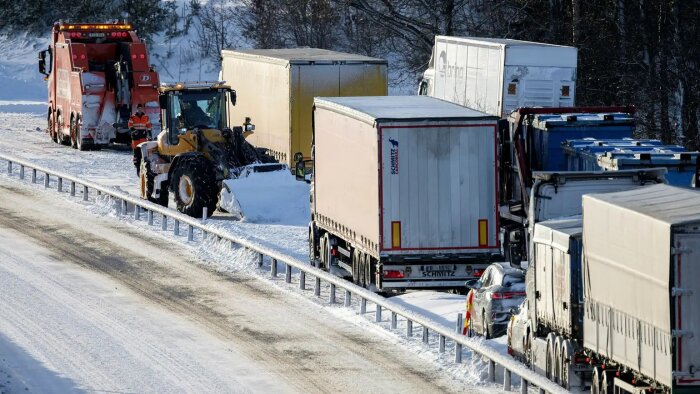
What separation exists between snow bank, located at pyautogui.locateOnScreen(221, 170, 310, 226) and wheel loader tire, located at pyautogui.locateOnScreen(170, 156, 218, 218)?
Result: 12.3 inches

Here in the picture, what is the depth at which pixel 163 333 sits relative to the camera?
20078 millimetres

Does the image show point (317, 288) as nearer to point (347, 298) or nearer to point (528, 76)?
point (347, 298)

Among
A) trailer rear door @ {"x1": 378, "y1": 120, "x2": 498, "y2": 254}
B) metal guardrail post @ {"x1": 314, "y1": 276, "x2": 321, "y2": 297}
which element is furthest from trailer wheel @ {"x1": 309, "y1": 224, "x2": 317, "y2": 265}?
trailer rear door @ {"x1": 378, "y1": 120, "x2": 498, "y2": 254}

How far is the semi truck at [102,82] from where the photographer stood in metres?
41.2

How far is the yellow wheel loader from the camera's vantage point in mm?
30141

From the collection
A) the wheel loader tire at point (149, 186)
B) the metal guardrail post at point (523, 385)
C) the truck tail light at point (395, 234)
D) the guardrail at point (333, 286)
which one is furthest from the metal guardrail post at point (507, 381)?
the wheel loader tire at point (149, 186)

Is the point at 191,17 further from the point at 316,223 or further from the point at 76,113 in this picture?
the point at 316,223

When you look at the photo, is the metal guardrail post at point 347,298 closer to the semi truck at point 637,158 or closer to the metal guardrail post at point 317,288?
the metal guardrail post at point 317,288

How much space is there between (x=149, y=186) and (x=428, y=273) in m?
11.5

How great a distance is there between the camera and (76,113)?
42.1m

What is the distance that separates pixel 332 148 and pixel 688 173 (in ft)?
18.2

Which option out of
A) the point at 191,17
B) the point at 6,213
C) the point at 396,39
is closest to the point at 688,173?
the point at 6,213

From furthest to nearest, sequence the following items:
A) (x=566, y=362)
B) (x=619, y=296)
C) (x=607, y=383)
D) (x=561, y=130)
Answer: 1. (x=561, y=130)
2. (x=566, y=362)
3. (x=607, y=383)
4. (x=619, y=296)

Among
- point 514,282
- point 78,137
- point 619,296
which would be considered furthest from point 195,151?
point 619,296
